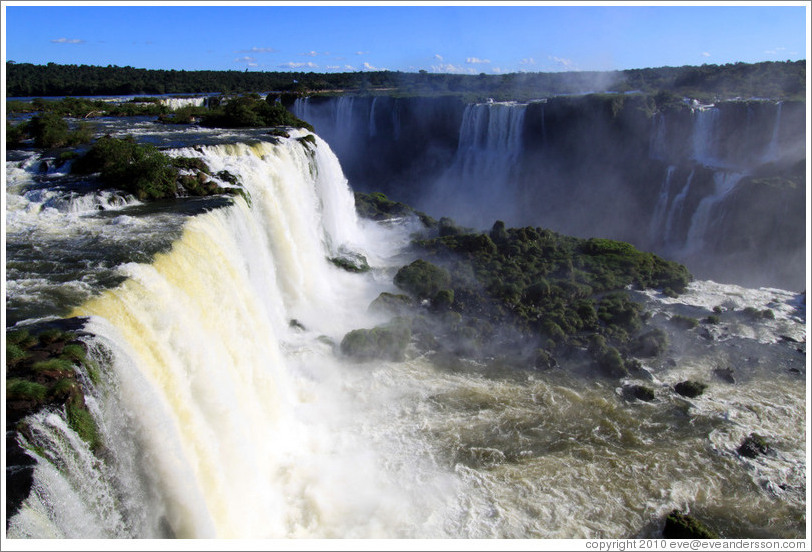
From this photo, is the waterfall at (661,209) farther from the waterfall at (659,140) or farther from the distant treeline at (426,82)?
the distant treeline at (426,82)

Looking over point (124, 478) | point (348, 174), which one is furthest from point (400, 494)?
point (348, 174)

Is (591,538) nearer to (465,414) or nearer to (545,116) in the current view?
(465,414)

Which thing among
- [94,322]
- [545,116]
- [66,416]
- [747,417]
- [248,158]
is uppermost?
[545,116]

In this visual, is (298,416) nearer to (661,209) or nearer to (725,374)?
(725,374)

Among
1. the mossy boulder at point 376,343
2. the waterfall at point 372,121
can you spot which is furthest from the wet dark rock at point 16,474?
the waterfall at point 372,121

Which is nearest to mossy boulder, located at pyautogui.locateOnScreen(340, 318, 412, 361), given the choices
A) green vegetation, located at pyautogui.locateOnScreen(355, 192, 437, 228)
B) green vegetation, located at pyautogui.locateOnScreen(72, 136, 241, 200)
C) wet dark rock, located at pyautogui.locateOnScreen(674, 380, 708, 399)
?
green vegetation, located at pyautogui.locateOnScreen(72, 136, 241, 200)

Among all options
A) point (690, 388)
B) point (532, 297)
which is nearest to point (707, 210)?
point (532, 297)
